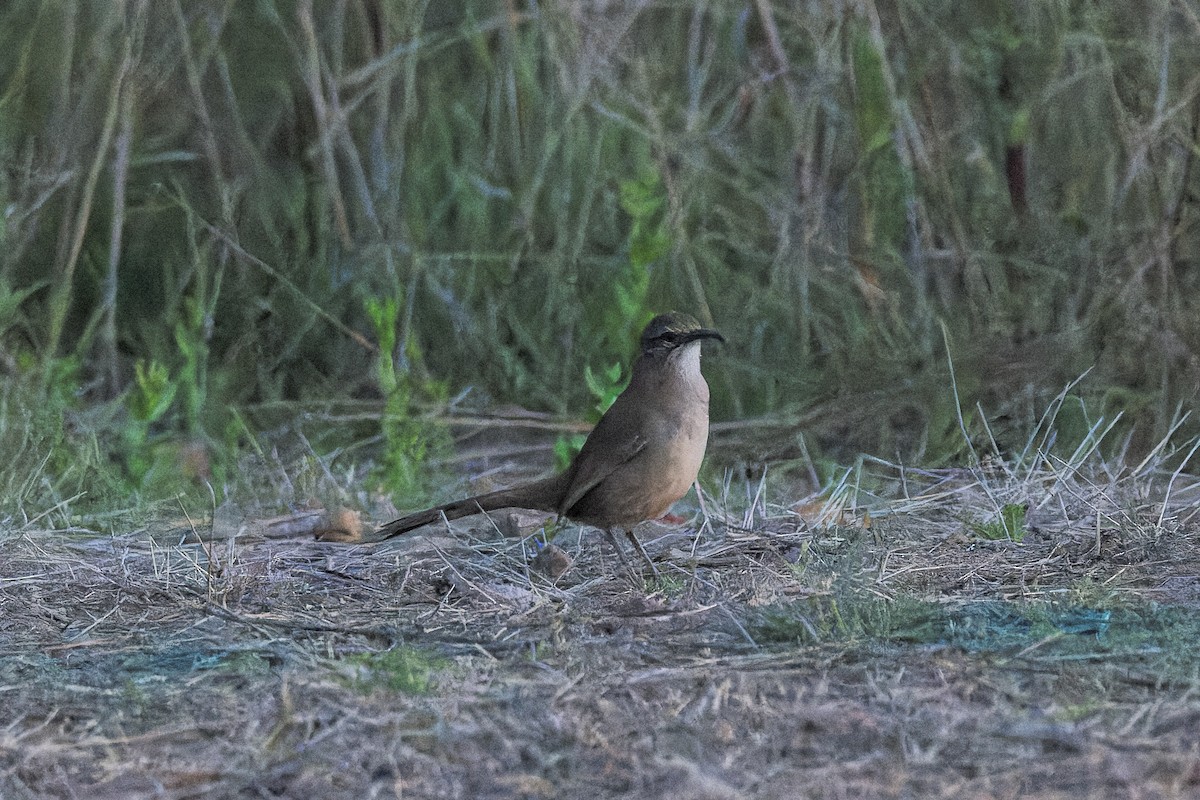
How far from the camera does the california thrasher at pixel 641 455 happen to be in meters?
3.93

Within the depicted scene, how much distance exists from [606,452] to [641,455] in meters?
0.12

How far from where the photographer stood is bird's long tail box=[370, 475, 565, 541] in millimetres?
4117

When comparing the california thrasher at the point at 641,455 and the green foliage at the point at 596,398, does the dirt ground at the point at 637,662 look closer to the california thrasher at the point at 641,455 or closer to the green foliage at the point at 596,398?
the california thrasher at the point at 641,455

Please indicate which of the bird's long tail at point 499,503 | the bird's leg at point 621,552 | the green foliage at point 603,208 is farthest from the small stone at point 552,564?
the green foliage at point 603,208

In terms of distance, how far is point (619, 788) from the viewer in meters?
2.35

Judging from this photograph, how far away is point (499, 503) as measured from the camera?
13.7 feet

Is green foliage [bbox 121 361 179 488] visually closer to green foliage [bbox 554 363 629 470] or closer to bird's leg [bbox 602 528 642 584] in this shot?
green foliage [bbox 554 363 629 470]

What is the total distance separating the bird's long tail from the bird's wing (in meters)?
0.06

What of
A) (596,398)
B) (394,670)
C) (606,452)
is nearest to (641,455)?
(606,452)

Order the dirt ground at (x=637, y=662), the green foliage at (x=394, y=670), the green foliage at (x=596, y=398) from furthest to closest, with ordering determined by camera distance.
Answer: the green foliage at (x=596, y=398), the green foliage at (x=394, y=670), the dirt ground at (x=637, y=662)

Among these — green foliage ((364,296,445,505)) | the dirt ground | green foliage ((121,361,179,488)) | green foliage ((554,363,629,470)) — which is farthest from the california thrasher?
green foliage ((121,361,179,488))

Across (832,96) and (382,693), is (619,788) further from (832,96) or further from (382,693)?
(832,96)

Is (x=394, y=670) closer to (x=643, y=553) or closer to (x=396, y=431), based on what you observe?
(x=643, y=553)

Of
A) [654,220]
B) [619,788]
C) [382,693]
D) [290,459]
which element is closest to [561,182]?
[654,220]
